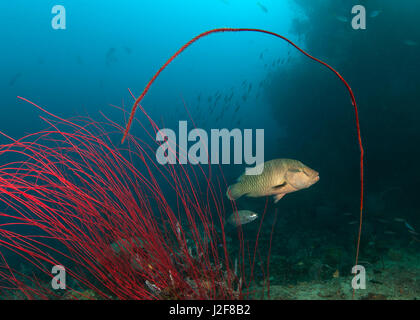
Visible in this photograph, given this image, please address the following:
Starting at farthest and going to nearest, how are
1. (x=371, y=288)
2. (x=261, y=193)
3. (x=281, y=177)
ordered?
(x=261, y=193) < (x=281, y=177) < (x=371, y=288)

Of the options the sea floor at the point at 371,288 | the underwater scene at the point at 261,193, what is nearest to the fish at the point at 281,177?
the underwater scene at the point at 261,193

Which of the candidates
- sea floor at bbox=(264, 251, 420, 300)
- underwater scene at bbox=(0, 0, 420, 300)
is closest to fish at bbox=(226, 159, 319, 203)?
underwater scene at bbox=(0, 0, 420, 300)

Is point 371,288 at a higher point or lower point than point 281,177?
lower

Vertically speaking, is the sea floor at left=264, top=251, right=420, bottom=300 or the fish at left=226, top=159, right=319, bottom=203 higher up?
the fish at left=226, top=159, right=319, bottom=203

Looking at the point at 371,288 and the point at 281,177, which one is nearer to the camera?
the point at 371,288

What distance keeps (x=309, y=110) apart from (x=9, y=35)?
8142cm

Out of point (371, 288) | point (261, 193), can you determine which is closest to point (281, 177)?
point (261, 193)

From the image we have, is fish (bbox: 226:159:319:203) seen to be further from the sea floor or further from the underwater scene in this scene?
the sea floor

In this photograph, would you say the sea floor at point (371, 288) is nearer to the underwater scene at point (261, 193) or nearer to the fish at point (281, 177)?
the underwater scene at point (261, 193)

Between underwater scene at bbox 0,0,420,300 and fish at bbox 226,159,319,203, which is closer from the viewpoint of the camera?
underwater scene at bbox 0,0,420,300

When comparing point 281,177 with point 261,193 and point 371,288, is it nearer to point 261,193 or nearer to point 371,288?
point 261,193

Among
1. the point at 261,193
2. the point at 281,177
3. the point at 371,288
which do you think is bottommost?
the point at 371,288
